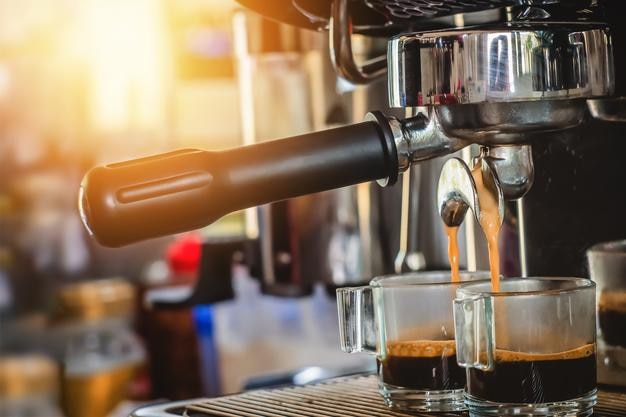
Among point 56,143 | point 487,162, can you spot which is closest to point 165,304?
point 487,162

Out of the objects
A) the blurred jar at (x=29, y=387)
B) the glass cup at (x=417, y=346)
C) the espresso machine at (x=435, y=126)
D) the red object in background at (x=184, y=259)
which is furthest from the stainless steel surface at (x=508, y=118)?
the blurred jar at (x=29, y=387)

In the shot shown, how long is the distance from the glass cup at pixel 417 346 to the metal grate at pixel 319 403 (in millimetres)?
13

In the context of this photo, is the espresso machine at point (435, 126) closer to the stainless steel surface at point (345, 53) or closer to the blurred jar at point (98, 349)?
the stainless steel surface at point (345, 53)

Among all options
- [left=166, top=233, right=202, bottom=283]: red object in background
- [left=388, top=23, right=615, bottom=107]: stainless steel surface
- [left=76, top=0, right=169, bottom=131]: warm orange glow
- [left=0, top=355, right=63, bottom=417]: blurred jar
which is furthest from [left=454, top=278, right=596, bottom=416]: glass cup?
[left=76, top=0, right=169, bottom=131]: warm orange glow

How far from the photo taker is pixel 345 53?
677 mm

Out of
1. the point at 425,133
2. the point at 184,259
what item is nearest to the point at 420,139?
the point at 425,133

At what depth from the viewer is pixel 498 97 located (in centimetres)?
56

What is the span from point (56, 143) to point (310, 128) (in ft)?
5.42

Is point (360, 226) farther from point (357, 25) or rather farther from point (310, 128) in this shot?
point (357, 25)

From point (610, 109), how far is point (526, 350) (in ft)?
0.54

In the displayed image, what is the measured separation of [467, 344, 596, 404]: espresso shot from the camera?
58 cm

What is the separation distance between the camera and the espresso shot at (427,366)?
0.64 meters

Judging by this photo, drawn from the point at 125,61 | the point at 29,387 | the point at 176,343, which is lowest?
the point at 29,387

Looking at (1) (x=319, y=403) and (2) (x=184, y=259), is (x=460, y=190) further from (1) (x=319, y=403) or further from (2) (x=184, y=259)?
(2) (x=184, y=259)
